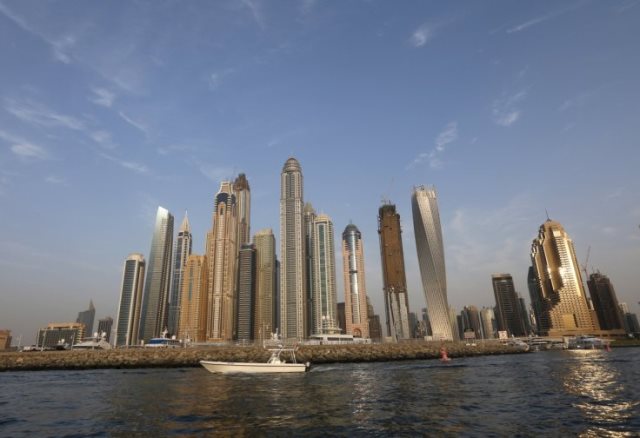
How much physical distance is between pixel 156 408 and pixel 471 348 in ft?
453

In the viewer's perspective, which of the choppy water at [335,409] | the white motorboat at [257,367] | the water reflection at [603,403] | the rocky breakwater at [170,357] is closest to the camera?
the water reflection at [603,403]

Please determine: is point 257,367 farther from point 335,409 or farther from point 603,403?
point 603,403

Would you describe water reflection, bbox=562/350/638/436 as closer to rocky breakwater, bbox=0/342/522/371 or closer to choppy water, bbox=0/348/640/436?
choppy water, bbox=0/348/640/436

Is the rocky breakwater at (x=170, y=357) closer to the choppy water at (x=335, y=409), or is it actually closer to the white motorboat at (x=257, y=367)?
the white motorboat at (x=257, y=367)

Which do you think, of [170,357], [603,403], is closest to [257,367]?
[170,357]

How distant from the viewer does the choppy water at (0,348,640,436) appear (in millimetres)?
23438

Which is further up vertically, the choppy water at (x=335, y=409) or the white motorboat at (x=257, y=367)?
the white motorboat at (x=257, y=367)

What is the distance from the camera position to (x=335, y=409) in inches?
1201

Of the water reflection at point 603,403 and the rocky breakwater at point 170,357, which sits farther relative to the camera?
the rocky breakwater at point 170,357

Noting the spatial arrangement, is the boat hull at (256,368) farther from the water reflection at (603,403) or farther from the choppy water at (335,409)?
the water reflection at (603,403)

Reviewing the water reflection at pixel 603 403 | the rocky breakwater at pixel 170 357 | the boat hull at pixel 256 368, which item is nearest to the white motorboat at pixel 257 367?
the boat hull at pixel 256 368

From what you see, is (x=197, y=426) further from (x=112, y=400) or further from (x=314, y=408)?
(x=112, y=400)

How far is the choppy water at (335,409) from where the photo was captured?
76.9ft

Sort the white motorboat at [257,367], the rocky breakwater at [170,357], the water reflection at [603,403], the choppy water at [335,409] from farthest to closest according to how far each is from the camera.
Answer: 1. the rocky breakwater at [170,357]
2. the white motorboat at [257,367]
3. the choppy water at [335,409]
4. the water reflection at [603,403]
